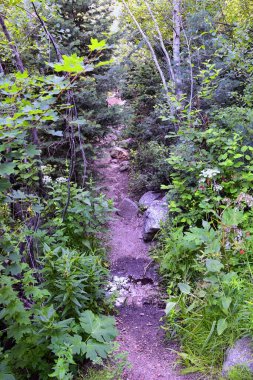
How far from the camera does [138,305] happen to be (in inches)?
153

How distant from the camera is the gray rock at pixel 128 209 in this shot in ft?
20.1

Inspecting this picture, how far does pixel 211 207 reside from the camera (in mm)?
Answer: 3922

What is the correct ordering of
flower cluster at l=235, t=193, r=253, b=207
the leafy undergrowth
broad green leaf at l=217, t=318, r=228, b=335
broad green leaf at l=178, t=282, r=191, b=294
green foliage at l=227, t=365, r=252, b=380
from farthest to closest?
flower cluster at l=235, t=193, r=253, b=207 → broad green leaf at l=178, t=282, r=191, b=294 → the leafy undergrowth → broad green leaf at l=217, t=318, r=228, b=335 → green foliage at l=227, t=365, r=252, b=380

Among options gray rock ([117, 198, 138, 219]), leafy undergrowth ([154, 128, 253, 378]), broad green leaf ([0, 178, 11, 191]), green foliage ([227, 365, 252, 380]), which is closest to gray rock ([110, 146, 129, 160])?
gray rock ([117, 198, 138, 219])

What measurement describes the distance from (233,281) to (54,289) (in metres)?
1.74

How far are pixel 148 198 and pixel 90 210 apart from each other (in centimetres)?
253

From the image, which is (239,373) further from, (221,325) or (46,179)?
(46,179)

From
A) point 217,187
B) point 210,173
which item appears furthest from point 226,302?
point 210,173

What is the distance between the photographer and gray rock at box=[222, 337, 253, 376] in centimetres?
243

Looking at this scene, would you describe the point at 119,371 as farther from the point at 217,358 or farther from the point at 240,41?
the point at 240,41

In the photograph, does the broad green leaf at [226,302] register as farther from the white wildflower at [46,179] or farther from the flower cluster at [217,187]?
the white wildflower at [46,179]

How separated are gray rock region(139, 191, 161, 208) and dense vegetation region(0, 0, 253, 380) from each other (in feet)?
0.54

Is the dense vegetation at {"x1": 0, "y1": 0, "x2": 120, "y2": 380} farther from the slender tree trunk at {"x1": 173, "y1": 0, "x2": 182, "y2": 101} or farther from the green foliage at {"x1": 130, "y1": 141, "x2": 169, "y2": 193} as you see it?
the slender tree trunk at {"x1": 173, "y1": 0, "x2": 182, "y2": 101}

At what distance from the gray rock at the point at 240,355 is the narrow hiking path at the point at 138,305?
0.38 meters
